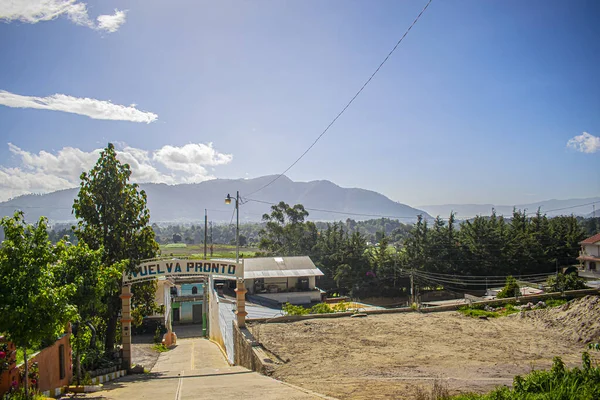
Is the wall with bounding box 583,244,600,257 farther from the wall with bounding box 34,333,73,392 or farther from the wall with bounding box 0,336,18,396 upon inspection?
the wall with bounding box 0,336,18,396

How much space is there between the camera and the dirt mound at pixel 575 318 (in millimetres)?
15893

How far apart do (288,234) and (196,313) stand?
3377 cm

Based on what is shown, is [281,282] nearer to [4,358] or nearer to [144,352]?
[144,352]

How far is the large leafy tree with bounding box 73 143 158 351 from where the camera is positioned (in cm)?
1661

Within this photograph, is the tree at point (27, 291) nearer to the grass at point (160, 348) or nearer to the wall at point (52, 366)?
the wall at point (52, 366)

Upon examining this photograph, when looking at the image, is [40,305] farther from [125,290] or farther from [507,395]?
[507,395]

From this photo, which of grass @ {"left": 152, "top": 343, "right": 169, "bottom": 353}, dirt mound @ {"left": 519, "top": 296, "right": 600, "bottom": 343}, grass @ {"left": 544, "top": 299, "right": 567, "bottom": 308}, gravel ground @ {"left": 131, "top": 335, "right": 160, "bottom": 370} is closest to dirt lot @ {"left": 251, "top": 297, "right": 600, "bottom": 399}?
dirt mound @ {"left": 519, "top": 296, "right": 600, "bottom": 343}

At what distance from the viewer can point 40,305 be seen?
8.27m

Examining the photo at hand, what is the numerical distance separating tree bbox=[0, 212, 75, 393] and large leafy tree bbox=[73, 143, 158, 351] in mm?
7311

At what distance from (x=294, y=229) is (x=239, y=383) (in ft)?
202

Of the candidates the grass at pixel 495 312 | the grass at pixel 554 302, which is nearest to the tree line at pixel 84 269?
the grass at pixel 495 312

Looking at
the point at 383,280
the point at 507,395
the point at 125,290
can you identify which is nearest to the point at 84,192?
the point at 125,290

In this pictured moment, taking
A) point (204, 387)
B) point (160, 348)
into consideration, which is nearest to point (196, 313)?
point (160, 348)

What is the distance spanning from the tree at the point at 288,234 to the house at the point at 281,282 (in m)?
24.9
